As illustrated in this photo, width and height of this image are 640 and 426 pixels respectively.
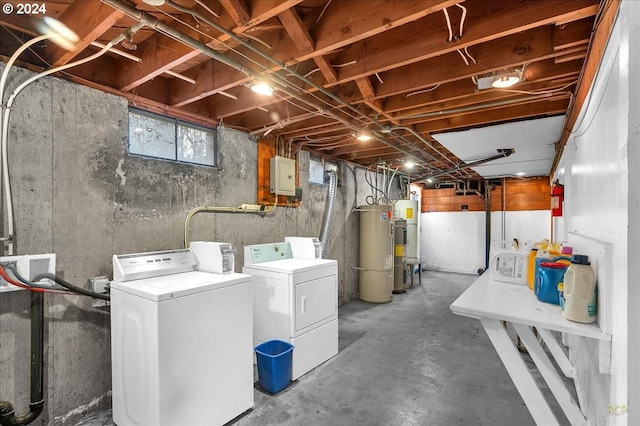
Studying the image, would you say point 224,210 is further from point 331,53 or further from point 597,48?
point 597,48

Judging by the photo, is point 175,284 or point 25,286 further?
point 175,284

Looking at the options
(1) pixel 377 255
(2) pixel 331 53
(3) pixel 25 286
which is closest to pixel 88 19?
(2) pixel 331 53

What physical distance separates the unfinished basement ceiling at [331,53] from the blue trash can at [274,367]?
204 centimetres

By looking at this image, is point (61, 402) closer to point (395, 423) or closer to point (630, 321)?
point (395, 423)

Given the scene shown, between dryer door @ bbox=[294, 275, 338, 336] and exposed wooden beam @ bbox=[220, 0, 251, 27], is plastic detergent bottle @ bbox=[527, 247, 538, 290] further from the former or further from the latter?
exposed wooden beam @ bbox=[220, 0, 251, 27]

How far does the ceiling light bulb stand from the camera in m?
1.91

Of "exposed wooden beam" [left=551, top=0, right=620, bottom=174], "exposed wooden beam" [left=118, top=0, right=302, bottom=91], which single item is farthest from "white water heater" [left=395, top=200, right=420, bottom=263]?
"exposed wooden beam" [left=118, top=0, right=302, bottom=91]

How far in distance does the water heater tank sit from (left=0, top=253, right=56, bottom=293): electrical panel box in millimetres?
4021

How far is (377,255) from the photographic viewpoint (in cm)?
497

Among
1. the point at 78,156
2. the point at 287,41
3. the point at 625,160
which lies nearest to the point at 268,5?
the point at 287,41

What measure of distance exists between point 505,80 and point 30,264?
313 cm

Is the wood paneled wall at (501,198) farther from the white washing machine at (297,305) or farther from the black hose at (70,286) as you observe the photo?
the black hose at (70,286)

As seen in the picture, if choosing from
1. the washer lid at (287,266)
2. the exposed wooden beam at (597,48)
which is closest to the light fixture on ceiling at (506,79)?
the exposed wooden beam at (597,48)

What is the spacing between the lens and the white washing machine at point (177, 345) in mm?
1745
